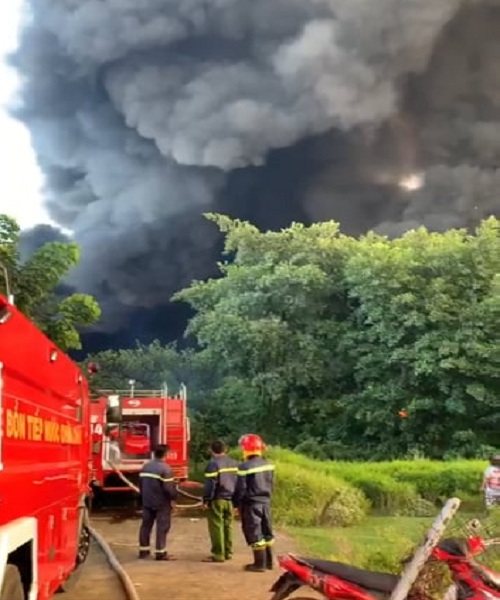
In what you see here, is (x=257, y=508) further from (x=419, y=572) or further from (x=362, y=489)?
(x=362, y=489)

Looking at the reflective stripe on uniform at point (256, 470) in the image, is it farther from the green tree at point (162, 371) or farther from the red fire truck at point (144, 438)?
the green tree at point (162, 371)

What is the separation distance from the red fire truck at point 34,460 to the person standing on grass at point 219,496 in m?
3.19

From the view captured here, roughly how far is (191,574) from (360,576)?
4.47 metres

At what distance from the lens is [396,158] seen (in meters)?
34.0

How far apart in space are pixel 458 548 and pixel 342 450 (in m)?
21.0

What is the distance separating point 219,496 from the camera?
9.40 metres

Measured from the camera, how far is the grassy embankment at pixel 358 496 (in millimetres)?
12961

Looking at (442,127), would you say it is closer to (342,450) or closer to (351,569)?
(342,450)

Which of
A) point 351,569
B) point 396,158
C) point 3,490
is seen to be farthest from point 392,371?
point 3,490

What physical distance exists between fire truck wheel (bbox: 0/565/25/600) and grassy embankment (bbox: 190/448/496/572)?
6.64 metres

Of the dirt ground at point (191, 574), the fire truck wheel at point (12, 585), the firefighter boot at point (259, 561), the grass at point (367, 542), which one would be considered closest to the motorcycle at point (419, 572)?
the grass at point (367, 542)

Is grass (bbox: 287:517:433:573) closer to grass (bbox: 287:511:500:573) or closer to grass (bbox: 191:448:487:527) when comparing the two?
grass (bbox: 287:511:500:573)

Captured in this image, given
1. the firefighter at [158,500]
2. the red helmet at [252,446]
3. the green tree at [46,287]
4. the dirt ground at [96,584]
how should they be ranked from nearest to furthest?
1. the dirt ground at [96,584]
2. the red helmet at [252,446]
3. the firefighter at [158,500]
4. the green tree at [46,287]

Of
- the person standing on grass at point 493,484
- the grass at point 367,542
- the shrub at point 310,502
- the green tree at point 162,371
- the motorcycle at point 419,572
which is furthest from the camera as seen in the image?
the green tree at point 162,371
